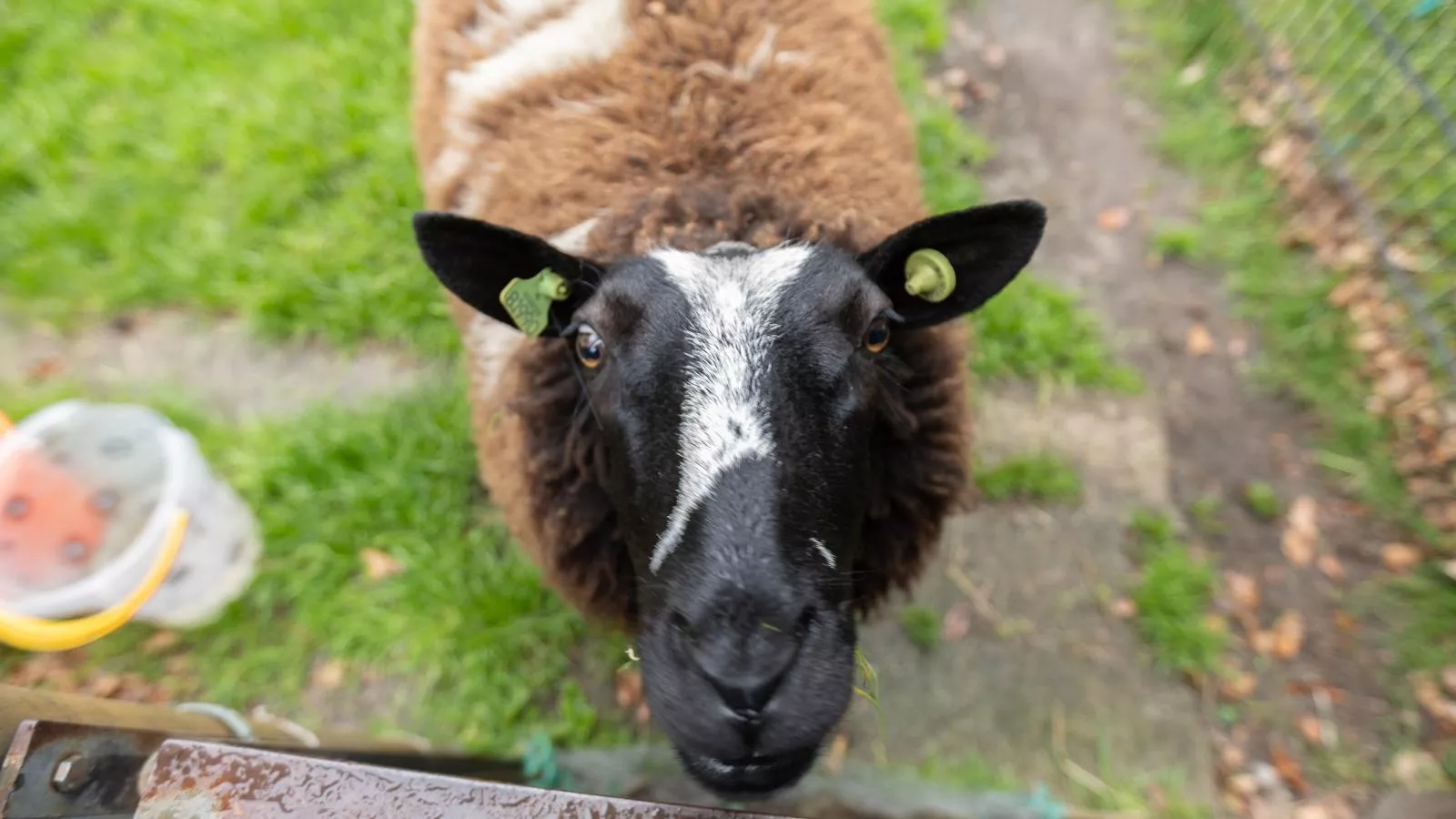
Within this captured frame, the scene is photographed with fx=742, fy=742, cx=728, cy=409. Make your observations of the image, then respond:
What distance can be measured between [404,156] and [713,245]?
106 inches

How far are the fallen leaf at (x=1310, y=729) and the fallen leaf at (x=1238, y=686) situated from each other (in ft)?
0.64

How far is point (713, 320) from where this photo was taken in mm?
1569

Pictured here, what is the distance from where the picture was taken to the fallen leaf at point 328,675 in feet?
9.60

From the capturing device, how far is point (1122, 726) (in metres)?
2.89

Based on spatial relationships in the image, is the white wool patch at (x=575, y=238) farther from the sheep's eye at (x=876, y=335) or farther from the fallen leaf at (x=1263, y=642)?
the fallen leaf at (x=1263, y=642)

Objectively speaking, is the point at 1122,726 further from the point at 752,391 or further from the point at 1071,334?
the point at 752,391

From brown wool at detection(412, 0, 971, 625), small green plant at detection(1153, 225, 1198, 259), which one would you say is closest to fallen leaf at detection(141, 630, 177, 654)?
brown wool at detection(412, 0, 971, 625)

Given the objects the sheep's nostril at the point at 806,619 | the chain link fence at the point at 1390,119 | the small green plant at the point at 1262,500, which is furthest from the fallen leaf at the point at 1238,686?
the sheep's nostril at the point at 806,619

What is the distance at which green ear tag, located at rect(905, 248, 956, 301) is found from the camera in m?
1.74

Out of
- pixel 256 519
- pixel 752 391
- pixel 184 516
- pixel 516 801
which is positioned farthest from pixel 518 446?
pixel 256 519

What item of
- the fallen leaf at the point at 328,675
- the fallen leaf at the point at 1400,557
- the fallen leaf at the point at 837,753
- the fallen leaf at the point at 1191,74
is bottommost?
the fallen leaf at the point at 328,675

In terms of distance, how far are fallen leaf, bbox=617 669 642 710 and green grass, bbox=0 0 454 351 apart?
1.73 metres

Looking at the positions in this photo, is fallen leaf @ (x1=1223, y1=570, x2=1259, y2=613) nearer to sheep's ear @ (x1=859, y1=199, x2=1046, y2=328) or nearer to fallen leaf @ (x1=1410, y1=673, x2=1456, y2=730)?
fallen leaf @ (x1=1410, y1=673, x2=1456, y2=730)

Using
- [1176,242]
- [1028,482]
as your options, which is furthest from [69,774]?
[1176,242]
